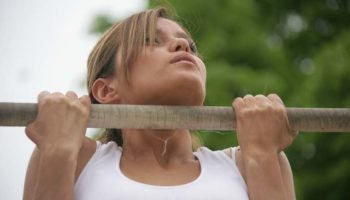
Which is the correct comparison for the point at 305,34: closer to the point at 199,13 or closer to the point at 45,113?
the point at 199,13

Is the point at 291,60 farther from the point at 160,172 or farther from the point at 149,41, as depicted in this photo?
the point at 160,172

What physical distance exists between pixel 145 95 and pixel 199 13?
10.5 feet

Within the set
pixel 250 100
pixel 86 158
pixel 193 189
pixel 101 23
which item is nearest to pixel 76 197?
pixel 86 158

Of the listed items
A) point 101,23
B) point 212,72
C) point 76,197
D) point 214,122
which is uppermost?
point 101,23

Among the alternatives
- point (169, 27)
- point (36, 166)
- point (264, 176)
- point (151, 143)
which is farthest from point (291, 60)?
point (36, 166)

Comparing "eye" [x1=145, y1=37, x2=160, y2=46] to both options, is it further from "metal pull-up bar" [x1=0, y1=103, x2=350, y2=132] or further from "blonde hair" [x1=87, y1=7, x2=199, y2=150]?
"metal pull-up bar" [x1=0, y1=103, x2=350, y2=132]

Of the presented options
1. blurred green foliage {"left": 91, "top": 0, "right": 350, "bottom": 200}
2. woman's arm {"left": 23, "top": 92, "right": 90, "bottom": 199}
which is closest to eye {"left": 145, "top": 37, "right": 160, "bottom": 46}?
woman's arm {"left": 23, "top": 92, "right": 90, "bottom": 199}

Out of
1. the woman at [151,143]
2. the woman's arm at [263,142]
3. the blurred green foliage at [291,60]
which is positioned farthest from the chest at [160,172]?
the blurred green foliage at [291,60]

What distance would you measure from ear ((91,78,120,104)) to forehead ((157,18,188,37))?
6.4 inches

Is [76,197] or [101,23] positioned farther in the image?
[101,23]

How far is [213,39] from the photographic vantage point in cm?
430

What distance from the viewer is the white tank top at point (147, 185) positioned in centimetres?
114

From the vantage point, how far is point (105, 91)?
4.71ft

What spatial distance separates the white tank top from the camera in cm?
114
